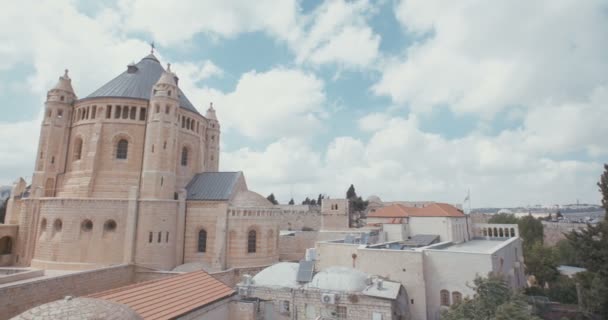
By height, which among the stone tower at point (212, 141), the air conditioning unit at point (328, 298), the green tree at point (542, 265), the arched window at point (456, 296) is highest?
the stone tower at point (212, 141)

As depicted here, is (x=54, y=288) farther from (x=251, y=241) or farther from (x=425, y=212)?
(x=425, y=212)

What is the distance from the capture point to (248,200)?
28266 millimetres

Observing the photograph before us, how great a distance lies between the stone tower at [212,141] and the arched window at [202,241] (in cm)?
938

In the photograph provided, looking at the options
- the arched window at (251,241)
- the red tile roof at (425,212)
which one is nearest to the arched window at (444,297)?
the red tile roof at (425,212)

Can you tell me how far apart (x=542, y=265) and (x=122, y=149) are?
4258cm

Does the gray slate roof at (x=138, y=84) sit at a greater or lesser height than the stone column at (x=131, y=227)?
greater

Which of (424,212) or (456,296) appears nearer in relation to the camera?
(456,296)

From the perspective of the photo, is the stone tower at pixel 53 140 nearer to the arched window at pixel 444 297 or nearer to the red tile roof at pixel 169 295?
the red tile roof at pixel 169 295

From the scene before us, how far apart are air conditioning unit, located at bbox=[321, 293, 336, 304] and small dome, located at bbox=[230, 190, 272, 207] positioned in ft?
43.6

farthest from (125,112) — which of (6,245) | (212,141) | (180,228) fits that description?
(6,245)

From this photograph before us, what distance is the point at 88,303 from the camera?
8242mm

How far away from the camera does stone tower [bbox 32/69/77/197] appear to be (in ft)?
93.8

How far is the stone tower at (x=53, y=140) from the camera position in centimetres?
2859

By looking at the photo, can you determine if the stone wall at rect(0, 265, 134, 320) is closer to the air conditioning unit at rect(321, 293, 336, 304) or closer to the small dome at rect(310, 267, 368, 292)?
the small dome at rect(310, 267, 368, 292)
